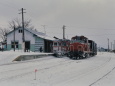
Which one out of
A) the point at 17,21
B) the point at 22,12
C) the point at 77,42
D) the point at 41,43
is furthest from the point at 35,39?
the point at 17,21

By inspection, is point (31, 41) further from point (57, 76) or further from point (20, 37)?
point (57, 76)

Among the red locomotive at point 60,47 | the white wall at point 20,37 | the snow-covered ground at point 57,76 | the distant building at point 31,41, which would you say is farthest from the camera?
the white wall at point 20,37

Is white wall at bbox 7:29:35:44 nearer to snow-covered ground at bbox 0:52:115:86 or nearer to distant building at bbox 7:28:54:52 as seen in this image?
distant building at bbox 7:28:54:52

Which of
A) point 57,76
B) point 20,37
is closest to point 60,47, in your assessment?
point 20,37

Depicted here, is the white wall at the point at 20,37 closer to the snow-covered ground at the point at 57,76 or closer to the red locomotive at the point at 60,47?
the red locomotive at the point at 60,47

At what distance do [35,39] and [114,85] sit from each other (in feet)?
127

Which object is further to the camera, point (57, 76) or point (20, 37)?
point (20, 37)

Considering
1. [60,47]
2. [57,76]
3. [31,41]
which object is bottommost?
[57,76]

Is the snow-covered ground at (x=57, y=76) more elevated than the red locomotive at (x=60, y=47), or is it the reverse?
the red locomotive at (x=60, y=47)

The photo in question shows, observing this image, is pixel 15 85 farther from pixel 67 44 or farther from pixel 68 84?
pixel 67 44

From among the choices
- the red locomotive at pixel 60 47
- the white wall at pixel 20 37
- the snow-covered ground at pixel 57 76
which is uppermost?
the white wall at pixel 20 37

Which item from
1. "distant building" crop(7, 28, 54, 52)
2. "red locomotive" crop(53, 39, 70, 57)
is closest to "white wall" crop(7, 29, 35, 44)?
"distant building" crop(7, 28, 54, 52)

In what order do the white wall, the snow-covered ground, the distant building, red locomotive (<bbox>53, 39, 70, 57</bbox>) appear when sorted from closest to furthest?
the snow-covered ground → red locomotive (<bbox>53, 39, 70, 57</bbox>) → the distant building → the white wall

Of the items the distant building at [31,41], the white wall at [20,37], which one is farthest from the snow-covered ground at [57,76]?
the white wall at [20,37]
